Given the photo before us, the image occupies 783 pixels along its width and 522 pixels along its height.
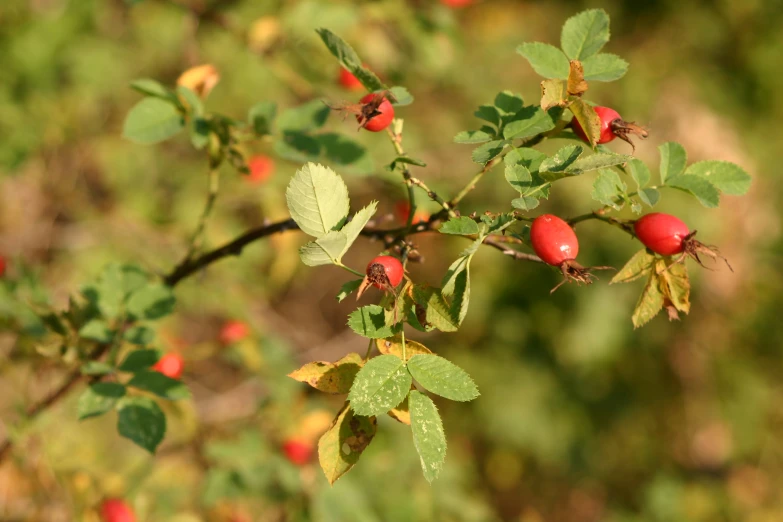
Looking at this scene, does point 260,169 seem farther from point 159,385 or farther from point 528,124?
point 528,124

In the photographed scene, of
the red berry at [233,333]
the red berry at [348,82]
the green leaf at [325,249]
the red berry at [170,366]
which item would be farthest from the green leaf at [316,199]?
the red berry at [348,82]

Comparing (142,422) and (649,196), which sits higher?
(649,196)

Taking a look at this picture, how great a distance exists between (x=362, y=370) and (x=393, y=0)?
5.72ft

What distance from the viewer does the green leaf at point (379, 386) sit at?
0.78m

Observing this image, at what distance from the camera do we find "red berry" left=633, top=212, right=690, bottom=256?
0.91m

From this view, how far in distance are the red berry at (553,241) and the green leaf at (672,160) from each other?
0.29 metres

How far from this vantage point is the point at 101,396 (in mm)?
1143

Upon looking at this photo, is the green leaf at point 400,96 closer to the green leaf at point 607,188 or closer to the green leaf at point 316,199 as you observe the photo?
the green leaf at point 316,199

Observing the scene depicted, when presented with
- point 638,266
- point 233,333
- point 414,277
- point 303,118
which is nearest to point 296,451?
point 233,333

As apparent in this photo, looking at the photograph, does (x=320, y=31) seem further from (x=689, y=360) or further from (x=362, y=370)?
(x=689, y=360)

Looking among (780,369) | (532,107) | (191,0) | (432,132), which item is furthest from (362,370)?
(780,369)

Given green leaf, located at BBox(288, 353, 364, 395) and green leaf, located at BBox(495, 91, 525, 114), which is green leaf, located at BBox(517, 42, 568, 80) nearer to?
green leaf, located at BBox(495, 91, 525, 114)

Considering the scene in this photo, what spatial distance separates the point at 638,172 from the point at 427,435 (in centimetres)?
54

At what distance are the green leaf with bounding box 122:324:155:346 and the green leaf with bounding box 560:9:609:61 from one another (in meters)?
0.97
